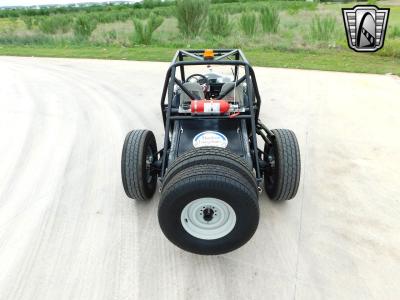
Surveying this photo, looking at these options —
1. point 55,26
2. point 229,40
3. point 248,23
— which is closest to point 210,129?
point 229,40

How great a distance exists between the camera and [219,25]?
1460 centimetres

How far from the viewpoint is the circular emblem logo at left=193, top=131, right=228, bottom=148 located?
333 centimetres

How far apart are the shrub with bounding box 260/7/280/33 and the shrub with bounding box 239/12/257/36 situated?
39 centimetres

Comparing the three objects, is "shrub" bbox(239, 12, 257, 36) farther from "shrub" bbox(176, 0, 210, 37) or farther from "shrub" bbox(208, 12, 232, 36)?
"shrub" bbox(176, 0, 210, 37)

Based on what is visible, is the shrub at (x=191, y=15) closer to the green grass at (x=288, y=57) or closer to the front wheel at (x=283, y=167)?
the green grass at (x=288, y=57)

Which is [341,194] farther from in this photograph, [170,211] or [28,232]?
[28,232]

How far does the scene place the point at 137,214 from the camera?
3.45 metres

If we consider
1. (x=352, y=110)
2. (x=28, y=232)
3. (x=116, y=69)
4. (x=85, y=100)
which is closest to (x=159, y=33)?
(x=116, y=69)

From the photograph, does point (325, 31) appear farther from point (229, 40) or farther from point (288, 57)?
point (229, 40)

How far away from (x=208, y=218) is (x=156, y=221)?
962mm

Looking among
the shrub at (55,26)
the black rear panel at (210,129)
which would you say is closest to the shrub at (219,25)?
the shrub at (55,26)

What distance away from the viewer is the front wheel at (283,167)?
10.8 ft

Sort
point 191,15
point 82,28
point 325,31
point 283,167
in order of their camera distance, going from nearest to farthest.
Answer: point 283,167
point 325,31
point 191,15
point 82,28

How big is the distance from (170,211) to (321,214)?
1780 mm
